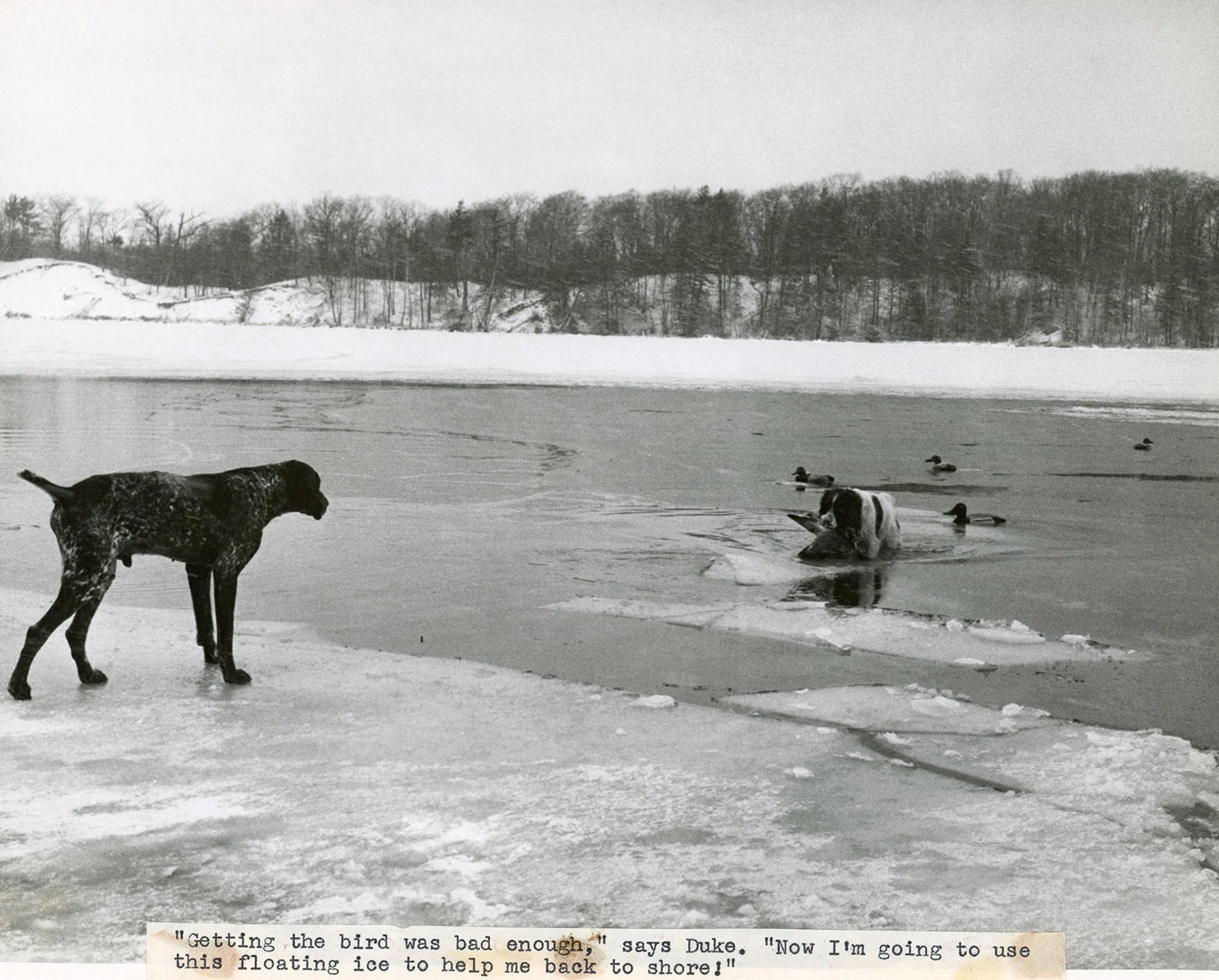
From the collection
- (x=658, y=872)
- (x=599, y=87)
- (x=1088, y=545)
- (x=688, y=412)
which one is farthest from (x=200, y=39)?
(x=688, y=412)

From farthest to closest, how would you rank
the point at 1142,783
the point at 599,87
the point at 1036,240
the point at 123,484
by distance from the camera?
1. the point at 1036,240
2. the point at 599,87
3. the point at 123,484
4. the point at 1142,783

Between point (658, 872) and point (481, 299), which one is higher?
point (481, 299)

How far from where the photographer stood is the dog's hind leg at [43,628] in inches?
132

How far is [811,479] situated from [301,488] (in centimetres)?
604

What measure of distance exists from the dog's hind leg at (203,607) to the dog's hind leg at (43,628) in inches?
17.2

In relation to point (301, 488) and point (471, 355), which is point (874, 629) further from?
point (471, 355)

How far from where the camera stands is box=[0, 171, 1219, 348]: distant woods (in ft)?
17.2

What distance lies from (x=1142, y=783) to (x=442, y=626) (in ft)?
9.35

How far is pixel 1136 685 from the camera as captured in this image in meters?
3.94

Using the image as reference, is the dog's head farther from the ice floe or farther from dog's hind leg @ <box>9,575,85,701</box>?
the ice floe

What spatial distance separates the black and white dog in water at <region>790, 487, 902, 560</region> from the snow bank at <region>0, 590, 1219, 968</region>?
108 inches

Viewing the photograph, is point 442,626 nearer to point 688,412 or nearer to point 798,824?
point 798,824
